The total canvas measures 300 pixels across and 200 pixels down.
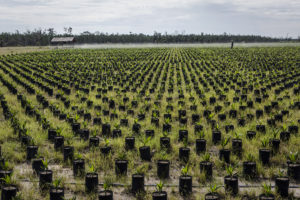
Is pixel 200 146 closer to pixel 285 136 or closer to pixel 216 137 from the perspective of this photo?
pixel 216 137

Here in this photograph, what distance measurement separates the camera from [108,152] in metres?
5.79

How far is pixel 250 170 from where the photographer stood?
16.3ft

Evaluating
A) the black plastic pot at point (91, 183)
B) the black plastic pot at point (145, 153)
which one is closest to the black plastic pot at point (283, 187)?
the black plastic pot at point (145, 153)

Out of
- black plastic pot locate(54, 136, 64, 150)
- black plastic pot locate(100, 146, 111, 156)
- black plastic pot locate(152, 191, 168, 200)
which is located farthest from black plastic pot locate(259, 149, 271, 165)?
black plastic pot locate(54, 136, 64, 150)

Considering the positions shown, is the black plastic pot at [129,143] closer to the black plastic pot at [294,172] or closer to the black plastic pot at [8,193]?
the black plastic pot at [8,193]

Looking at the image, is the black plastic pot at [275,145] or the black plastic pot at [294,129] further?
the black plastic pot at [294,129]

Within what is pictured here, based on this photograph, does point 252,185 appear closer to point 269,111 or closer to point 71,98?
point 269,111

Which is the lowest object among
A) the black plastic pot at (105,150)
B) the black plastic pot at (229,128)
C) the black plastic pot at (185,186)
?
the black plastic pot at (185,186)

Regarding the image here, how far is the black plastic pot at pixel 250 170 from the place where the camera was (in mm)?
4953

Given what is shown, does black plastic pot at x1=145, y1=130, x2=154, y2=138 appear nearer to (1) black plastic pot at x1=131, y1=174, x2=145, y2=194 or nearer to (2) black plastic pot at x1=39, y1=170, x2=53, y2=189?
(1) black plastic pot at x1=131, y1=174, x2=145, y2=194

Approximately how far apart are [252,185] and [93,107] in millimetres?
6232

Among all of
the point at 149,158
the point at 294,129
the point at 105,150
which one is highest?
the point at 294,129

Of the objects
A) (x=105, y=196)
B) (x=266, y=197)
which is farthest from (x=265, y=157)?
(x=105, y=196)

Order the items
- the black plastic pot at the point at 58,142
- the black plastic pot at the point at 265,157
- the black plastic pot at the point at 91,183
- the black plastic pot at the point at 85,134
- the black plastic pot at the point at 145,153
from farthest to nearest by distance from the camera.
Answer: the black plastic pot at the point at 85,134 → the black plastic pot at the point at 58,142 → the black plastic pot at the point at 145,153 → the black plastic pot at the point at 265,157 → the black plastic pot at the point at 91,183
